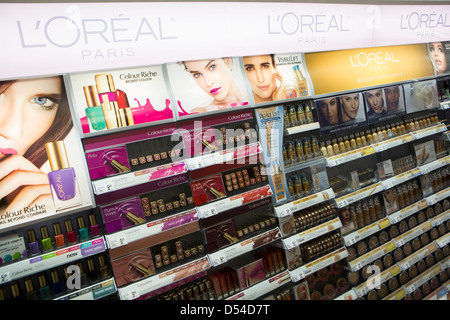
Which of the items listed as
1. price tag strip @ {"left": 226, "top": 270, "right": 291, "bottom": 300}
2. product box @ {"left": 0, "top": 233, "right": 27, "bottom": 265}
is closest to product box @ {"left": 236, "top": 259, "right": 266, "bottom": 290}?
price tag strip @ {"left": 226, "top": 270, "right": 291, "bottom": 300}

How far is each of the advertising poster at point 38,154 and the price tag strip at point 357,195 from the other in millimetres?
2395

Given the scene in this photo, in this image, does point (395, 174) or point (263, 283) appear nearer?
point (263, 283)

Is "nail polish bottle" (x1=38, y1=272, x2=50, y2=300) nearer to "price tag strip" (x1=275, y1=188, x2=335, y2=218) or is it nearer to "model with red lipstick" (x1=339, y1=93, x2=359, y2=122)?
"price tag strip" (x1=275, y1=188, x2=335, y2=218)

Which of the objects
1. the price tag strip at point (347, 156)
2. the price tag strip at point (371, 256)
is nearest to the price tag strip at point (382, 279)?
the price tag strip at point (371, 256)

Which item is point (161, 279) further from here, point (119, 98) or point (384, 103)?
point (384, 103)

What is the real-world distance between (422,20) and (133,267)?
436 cm

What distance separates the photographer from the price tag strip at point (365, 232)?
11.2 feet

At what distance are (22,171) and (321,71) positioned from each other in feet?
9.35

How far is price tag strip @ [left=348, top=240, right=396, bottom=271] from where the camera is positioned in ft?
11.4

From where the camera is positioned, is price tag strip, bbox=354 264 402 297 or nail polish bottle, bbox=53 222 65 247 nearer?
nail polish bottle, bbox=53 222 65 247

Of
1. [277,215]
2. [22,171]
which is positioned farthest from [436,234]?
[22,171]

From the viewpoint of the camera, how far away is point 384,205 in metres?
3.83

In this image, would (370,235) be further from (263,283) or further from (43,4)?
(43,4)

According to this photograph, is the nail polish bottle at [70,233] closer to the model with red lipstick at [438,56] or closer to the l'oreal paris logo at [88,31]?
the l'oreal paris logo at [88,31]
